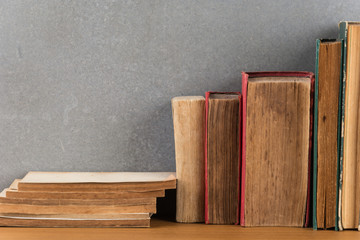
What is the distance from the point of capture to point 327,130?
2.85 feet

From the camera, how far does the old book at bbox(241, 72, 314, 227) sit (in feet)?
2.87

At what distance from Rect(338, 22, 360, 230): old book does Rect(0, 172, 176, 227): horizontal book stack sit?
1.05 ft

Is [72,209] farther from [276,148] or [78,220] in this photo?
[276,148]

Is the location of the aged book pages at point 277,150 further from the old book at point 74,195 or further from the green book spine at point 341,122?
the old book at point 74,195

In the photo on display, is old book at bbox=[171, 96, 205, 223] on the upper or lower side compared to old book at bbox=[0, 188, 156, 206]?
upper

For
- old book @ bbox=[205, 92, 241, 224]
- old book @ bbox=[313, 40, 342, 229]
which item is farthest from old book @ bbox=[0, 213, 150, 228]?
old book @ bbox=[313, 40, 342, 229]

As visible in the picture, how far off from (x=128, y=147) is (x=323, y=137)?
1.40 ft

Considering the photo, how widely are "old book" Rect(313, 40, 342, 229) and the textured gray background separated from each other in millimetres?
190

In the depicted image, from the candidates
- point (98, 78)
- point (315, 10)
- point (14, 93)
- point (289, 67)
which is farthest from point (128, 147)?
point (315, 10)

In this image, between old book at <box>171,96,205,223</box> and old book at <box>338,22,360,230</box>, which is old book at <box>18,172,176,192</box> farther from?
old book at <box>338,22,360,230</box>

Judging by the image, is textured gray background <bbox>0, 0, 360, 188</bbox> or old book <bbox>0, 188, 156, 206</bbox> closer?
old book <bbox>0, 188, 156, 206</bbox>

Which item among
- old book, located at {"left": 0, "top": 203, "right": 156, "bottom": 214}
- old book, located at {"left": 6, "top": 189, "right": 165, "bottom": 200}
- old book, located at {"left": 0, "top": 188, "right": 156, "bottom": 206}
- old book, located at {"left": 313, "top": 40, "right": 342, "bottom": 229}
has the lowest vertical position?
old book, located at {"left": 0, "top": 203, "right": 156, "bottom": 214}

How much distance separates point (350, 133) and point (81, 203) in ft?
1.72

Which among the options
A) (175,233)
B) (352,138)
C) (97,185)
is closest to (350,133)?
(352,138)
